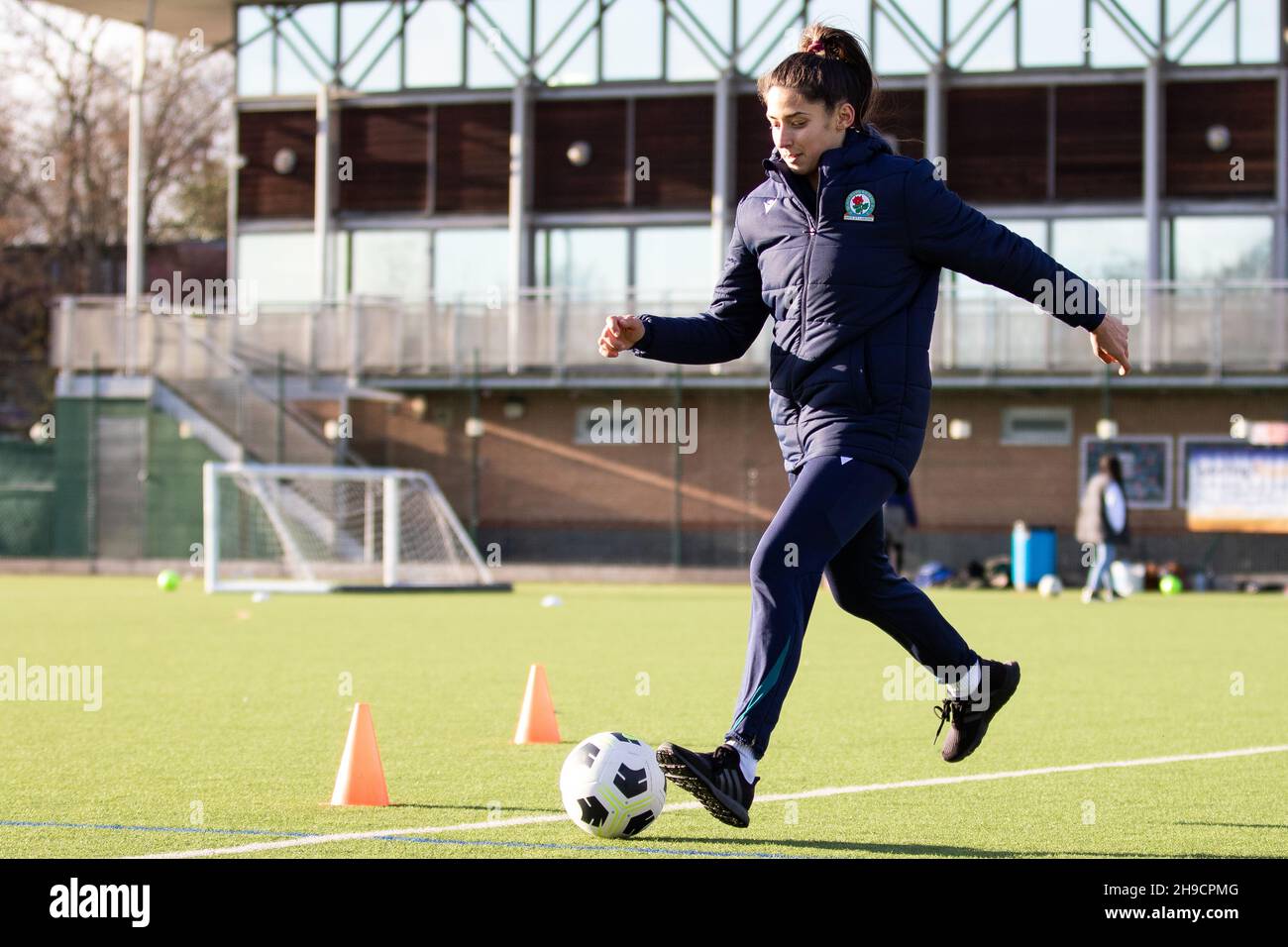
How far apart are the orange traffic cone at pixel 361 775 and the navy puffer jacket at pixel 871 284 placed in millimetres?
1751

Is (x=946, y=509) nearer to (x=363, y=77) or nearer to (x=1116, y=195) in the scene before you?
(x=1116, y=195)

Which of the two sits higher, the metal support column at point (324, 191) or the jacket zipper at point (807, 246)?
the metal support column at point (324, 191)

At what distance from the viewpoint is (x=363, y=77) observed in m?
37.1

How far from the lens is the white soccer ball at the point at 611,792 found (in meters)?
5.96

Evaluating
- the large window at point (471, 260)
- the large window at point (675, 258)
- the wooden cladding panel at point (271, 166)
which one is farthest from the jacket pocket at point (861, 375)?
the wooden cladding panel at point (271, 166)

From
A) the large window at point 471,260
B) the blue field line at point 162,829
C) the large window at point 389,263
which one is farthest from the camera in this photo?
the large window at point 389,263

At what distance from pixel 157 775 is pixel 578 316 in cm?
2597

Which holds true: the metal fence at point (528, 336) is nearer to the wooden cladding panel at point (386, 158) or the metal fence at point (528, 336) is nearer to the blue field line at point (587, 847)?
the wooden cladding panel at point (386, 158)

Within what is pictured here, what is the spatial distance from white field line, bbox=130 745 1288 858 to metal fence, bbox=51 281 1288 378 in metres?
23.1

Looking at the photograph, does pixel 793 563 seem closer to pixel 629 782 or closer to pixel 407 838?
pixel 629 782

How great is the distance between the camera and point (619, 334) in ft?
20.8

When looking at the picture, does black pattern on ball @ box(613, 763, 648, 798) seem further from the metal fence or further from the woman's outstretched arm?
the metal fence

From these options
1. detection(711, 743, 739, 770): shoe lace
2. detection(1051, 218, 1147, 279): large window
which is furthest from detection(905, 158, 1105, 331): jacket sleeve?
detection(1051, 218, 1147, 279): large window
